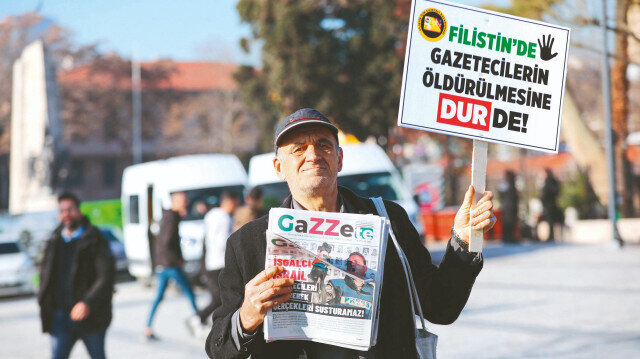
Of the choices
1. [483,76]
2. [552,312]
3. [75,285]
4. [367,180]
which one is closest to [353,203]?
[483,76]

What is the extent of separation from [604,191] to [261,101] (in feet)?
52.3

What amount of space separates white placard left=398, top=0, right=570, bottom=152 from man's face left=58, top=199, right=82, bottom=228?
372cm

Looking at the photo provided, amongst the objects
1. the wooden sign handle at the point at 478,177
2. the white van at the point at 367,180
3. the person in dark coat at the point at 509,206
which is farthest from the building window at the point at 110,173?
A: the wooden sign handle at the point at 478,177

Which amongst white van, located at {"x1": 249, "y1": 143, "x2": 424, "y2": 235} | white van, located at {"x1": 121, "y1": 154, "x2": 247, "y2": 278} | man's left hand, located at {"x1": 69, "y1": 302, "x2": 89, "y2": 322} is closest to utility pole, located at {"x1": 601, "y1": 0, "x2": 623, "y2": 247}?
white van, located at {"x1": 249, "y1": 143, "x2": 424, "y2": 235}

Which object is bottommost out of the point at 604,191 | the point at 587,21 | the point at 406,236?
the point at 604,191

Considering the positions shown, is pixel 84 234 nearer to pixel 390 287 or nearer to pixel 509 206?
pixel 390 287

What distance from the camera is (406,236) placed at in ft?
8.96

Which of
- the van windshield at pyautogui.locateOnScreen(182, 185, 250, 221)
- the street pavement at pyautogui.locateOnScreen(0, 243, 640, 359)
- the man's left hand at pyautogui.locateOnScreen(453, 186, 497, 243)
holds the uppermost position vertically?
the man's left hand at pyautogui.locateOnScreen(453, 186, 497, 243)

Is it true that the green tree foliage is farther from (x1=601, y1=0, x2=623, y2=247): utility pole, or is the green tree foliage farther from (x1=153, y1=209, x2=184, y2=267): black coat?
(x1=153, y1=209, x2=184, y2=267): black coat

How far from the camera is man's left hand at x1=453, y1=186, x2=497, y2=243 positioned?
264 centimetres

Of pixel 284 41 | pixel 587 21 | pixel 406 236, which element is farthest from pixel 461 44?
pixel 284 41

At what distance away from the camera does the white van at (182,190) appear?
1491cm

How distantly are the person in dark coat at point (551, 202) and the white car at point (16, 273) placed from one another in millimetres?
12278

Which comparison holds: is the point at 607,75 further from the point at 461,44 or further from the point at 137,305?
the point at 461,44
